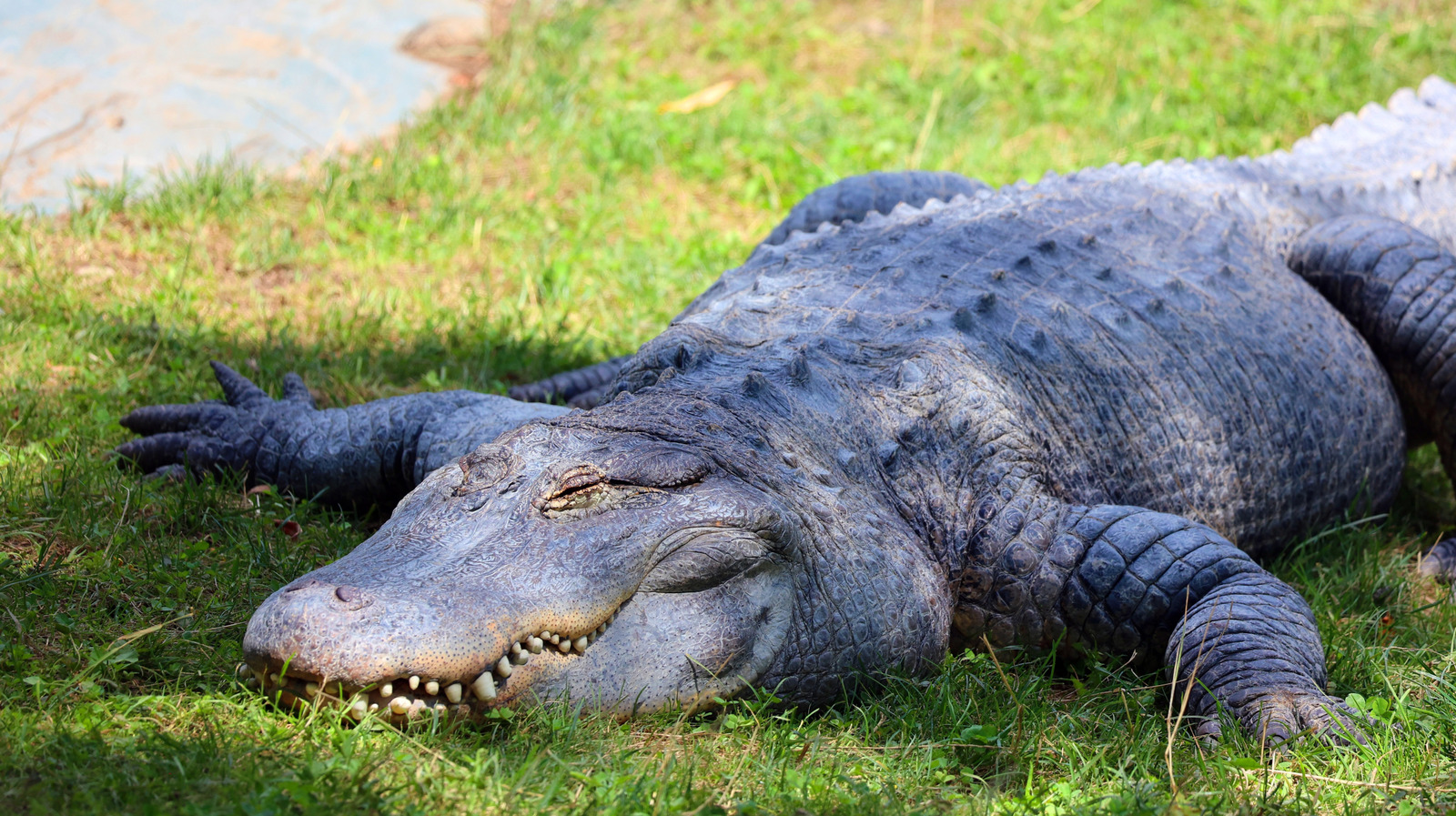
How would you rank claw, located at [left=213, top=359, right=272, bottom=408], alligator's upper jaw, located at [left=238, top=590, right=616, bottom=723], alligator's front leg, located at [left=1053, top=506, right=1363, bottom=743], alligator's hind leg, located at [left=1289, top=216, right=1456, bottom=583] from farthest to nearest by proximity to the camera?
alligator's hind leg, located at [left=1289, top=216, right=1456, bottom=583]
claw, located at [left=213, top=359, right=272, bottom=408]
alligator's front leg, located at [left=1053, top=506, right=1363, bottom=743]
alligator's upper jaw, located at [left=238, top=590, right=616, bottom=723]

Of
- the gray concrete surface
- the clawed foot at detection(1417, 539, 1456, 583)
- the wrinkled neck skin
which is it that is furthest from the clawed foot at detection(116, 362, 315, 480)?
the clawed foot at detection(1417, 539, 1456, 583)

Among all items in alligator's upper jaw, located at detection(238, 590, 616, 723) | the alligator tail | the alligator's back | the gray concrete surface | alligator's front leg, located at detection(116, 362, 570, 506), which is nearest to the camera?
alligator's upper jaw, located at detection(238, 590, 616, 723)

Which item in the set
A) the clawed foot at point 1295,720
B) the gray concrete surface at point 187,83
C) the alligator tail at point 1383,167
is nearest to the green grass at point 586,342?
the clawed foot at point 1295,720

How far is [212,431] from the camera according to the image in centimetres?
390

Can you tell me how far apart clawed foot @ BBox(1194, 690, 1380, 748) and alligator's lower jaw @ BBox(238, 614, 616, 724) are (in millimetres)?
1569

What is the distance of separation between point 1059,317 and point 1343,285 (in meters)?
1.46

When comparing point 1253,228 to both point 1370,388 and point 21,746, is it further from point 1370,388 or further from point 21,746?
point 21,746

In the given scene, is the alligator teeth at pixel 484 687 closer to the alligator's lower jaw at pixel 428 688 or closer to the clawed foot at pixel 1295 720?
the alligator's lower jaw at pixel 428 688

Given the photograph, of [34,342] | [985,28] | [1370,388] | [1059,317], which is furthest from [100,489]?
[985,28]

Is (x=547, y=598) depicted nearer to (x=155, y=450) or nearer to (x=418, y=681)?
(x=418, y=681)

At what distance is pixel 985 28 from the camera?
835 centimetres

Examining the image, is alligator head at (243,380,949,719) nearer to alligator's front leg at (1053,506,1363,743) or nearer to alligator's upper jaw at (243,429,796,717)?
alligator's upper jaw at (243,429,796,717)

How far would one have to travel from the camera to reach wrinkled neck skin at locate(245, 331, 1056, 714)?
230cm

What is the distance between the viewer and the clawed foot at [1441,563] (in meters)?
3.99
